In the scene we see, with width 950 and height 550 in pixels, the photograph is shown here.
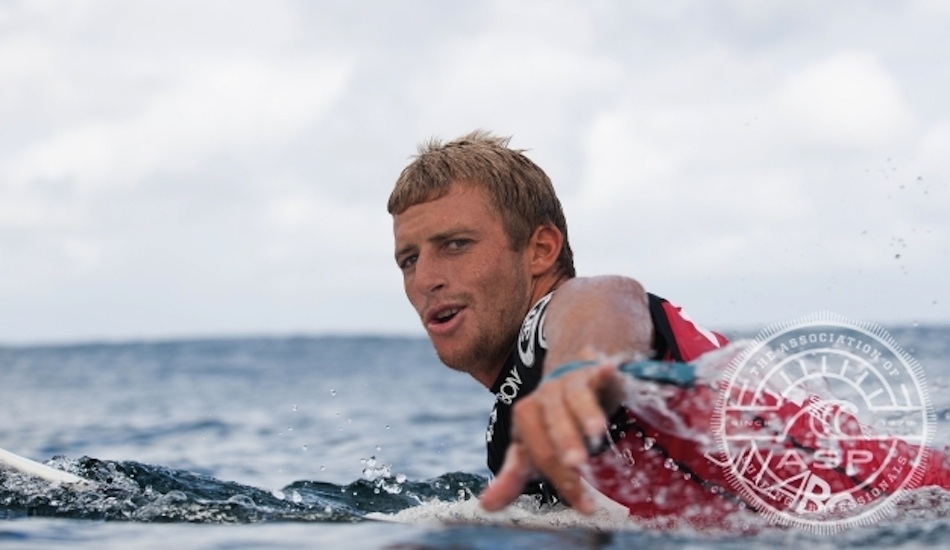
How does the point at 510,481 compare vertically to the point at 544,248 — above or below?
below

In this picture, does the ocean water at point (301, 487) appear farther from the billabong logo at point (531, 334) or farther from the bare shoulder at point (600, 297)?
the bare shoulder at point (600, 297)

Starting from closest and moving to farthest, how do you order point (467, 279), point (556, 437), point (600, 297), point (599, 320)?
point (556, 437)
point (599, 320)
point (600, 297)
point (467, 279)

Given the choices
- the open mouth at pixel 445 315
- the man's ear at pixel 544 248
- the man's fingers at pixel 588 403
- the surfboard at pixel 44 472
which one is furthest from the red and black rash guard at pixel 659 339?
the surfboard at pixel 44 472

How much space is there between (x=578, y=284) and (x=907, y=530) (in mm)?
1271

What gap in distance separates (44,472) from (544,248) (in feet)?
9.60

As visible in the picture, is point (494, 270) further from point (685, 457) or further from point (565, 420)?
point (565, 420)

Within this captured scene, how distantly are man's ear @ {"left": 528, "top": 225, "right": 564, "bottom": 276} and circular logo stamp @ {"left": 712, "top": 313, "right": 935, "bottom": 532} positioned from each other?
3.03 ft

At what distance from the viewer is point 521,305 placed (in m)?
4.16

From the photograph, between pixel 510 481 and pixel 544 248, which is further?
pixel 544 248

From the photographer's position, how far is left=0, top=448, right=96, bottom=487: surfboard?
536cm

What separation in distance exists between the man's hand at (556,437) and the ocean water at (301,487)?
82cm

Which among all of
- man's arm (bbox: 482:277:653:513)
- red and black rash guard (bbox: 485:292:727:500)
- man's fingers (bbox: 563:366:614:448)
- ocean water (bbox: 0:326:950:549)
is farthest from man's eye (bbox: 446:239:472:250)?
man's fingers (bbox: 563:366:614:448)

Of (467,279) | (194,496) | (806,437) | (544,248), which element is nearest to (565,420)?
(806,437)

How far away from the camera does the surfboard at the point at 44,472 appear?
5.36 meters
